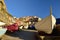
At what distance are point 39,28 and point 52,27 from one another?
3.86 ft

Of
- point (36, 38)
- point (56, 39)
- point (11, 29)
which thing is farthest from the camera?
point (11, 29)

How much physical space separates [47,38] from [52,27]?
1.31 meters

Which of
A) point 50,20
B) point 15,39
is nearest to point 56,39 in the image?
point 50,20

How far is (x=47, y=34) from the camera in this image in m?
12.9

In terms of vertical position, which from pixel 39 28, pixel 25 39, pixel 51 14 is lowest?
pixel 25 39

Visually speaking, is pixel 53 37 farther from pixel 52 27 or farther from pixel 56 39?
pixel 52 27

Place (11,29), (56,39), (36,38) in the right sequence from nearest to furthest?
(56,39), (36,38), (11,29)

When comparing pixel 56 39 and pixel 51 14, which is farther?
pixel 51 14

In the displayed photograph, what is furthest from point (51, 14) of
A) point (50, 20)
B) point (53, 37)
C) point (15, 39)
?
point (15, 39)

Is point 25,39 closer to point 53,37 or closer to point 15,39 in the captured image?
point 15,39

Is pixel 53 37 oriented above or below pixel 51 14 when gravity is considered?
below

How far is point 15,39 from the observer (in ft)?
40.1

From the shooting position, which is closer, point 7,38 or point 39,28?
point 7,38

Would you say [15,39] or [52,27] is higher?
[52,27]
